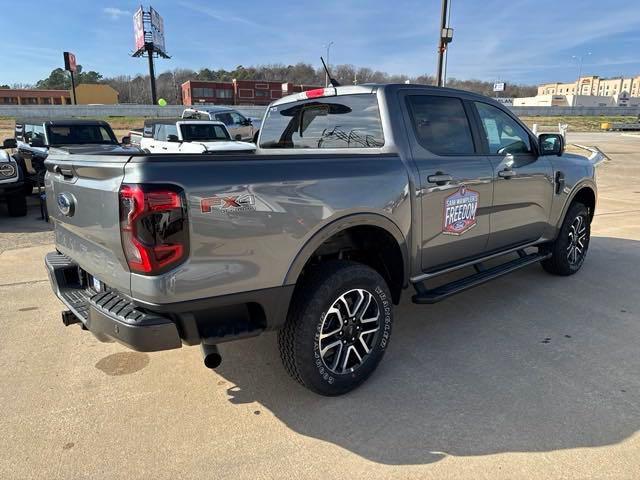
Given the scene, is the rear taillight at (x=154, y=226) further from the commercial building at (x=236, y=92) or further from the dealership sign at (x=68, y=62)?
the commercial building at (x=236, y=92)

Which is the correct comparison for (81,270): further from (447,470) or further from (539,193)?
(539,193)

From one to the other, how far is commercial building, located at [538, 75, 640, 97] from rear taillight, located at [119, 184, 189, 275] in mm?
192141

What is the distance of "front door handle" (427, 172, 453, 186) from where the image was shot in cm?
333

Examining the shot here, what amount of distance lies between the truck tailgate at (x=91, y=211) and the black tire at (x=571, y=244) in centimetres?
438

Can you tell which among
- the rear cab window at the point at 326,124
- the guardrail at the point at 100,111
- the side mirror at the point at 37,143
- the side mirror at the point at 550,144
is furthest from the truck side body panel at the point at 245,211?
the guardrail at the point at 100,111

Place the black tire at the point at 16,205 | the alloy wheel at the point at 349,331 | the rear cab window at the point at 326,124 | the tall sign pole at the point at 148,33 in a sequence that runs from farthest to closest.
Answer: the tall sign pole at the point at 148,33, the black tire at the point at 16,205, the rear cab window at the point at 326,124, the alloy wheel at the point at 349,331

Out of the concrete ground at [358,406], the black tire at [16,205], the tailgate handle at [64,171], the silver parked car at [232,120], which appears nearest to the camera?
the concrete ground at [358,406]

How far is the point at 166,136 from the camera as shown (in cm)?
1533

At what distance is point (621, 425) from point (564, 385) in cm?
43

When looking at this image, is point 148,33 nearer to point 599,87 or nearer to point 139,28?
point 139,28

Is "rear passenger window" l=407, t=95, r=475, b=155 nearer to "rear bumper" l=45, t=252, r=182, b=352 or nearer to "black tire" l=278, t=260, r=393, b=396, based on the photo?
"black tire" l=278, t=260, r=393, b=396

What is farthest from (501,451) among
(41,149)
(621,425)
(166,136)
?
(166,136)

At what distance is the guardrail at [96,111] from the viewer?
46209 millimetres

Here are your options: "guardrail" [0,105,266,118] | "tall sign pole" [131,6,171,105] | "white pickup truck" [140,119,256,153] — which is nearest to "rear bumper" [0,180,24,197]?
"white pickup truck" [140,119,256,153]
